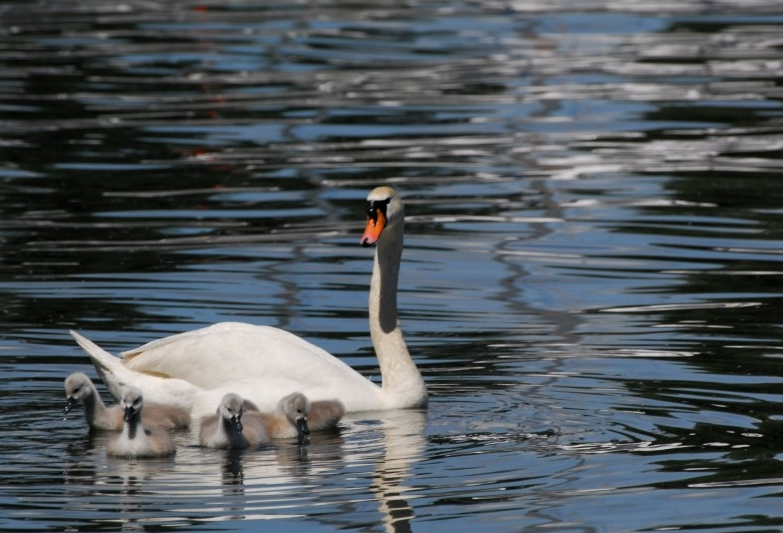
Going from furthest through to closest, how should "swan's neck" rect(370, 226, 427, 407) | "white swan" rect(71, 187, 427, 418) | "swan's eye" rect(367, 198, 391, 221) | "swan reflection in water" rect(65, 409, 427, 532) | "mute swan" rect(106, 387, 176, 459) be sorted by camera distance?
1. "swan's eye" rect(367, 198, 391, 221)
2. "swan's neck" rect(370, 226, 427, 407)
3. "white swan" rect(71, 187, 427, 418)
4. "mute swan" rect(106, 387, 176, 459)
5. "swan reflection in water" rect(65, 409, 427, 532)

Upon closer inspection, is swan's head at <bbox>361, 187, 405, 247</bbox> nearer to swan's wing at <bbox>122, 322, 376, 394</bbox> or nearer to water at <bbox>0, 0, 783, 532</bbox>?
swan's wing at <bbox>122, 322, 376, 394</bbox>

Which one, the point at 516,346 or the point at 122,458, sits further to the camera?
the point at 516,346

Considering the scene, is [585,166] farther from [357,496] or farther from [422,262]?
[357,496]

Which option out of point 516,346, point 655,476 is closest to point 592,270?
point 516,346

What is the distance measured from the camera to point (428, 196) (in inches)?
627

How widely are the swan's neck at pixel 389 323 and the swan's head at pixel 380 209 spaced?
131 mm

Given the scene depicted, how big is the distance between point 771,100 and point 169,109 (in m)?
6.32

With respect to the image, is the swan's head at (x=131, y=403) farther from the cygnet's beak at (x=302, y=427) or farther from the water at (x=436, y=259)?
the cygnet's beak at (x=302, y=427)

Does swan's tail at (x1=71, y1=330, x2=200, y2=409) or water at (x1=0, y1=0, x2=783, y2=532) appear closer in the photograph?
water at (x1=0, y1=0, x2=783, y2=532)

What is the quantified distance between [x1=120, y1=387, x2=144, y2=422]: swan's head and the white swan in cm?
71

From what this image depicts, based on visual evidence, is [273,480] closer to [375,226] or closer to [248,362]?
[248,362]

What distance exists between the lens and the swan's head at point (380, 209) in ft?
32.2

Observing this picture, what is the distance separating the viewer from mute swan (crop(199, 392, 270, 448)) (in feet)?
28.2

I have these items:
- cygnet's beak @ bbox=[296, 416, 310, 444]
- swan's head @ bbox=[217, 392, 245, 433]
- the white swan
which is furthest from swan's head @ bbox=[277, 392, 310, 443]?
swan's head @ bbox=[217, 392, 245, 433]
